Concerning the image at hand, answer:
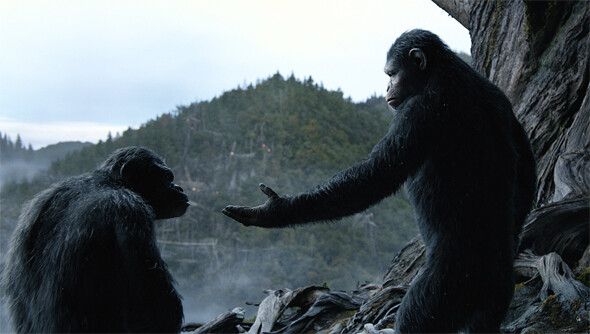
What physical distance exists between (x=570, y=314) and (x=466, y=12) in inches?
163

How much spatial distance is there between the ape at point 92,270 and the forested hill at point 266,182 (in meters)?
7.15

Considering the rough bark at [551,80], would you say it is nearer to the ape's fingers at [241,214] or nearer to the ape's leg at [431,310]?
the ape's leg at [431,310]

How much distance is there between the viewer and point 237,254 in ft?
41.0

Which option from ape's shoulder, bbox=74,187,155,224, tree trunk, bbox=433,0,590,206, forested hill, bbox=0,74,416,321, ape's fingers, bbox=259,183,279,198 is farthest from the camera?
forested hill, bbox=0,74,416,321

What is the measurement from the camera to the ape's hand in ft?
8.75

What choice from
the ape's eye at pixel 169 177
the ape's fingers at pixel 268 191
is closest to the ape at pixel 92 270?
the ape's eye at pixel 169 177

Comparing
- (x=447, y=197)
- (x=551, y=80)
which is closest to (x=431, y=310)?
(x=447, y=197)

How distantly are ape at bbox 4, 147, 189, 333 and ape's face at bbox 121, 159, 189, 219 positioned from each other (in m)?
0.19

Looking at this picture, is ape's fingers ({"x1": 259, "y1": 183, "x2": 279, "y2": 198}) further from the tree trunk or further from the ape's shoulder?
the tree trunk

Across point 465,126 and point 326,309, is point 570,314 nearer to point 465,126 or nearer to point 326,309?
point 465,126

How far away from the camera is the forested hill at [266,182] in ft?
35.8

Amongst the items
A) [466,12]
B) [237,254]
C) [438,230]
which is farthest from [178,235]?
[438,230]

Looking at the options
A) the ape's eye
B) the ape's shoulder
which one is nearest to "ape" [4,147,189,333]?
the ape's shoulder

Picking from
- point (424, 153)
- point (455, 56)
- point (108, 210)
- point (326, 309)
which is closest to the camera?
point (108, 210)
